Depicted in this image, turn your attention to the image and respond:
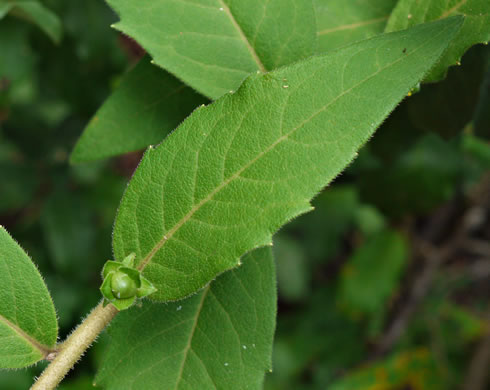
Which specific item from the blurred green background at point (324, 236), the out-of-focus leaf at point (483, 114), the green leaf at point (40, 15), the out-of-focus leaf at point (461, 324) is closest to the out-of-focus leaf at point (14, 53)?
the blurred green background at point (324, 236)

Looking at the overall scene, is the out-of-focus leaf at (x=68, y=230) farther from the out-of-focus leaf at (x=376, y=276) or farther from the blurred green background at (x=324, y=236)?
the out-of-focus leaf at (x=376, y=276)

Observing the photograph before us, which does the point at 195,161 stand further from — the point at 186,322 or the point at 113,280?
the point at 186,322

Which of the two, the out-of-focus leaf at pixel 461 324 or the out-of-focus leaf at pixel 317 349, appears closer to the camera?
the out-of-focus leaf at pixel 461 324

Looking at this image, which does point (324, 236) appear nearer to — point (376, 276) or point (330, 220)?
point (330, 220)

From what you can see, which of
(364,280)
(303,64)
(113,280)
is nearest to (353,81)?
(303,64)

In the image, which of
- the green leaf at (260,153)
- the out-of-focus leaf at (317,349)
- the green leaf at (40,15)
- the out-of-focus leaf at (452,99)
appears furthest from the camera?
the out-of-focus leaf at (317,349)

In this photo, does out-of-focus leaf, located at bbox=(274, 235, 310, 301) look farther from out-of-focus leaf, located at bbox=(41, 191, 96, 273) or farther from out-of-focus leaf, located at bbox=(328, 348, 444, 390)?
out-of-focus leaf, located at bbox=(41, 191, 96, 273)
